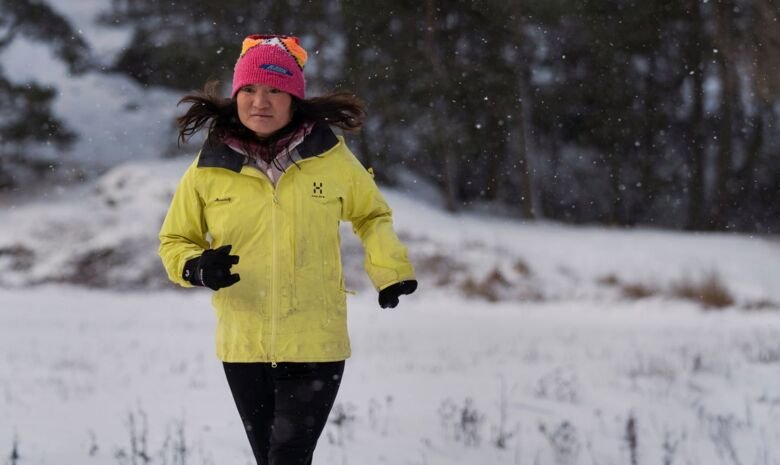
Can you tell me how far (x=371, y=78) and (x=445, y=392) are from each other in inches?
598

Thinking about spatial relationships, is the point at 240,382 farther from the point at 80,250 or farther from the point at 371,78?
the point at 371,78

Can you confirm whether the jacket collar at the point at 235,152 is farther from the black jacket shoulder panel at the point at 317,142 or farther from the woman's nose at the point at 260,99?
the woman's nose at the point at 260,99

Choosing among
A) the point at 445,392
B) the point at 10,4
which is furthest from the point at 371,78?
the point at 445,392

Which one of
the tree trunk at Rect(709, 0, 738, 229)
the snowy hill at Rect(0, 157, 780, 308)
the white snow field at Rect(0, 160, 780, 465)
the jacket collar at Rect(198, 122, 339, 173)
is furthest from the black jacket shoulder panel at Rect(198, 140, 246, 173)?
the tree trunk at Rect(709, 0, 738, 229)

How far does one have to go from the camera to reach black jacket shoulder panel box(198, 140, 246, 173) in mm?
2936

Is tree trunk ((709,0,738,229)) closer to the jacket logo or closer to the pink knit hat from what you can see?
the pink knit hat

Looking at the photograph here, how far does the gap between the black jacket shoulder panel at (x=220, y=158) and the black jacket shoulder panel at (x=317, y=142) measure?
200 mm

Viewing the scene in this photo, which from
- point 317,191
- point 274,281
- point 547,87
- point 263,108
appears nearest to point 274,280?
point 274,281

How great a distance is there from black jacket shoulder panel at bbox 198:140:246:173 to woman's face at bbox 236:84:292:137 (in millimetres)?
123

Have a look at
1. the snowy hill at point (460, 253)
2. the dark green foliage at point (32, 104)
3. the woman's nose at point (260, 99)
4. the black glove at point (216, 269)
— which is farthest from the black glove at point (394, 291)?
the dark green foliage at point (32, 104)

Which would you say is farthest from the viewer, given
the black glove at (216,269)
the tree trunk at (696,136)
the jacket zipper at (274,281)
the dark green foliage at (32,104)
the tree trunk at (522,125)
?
the tree trunk at (696,136)

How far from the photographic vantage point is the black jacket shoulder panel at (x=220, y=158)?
2936 millimetres

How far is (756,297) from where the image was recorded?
14422 millimetres

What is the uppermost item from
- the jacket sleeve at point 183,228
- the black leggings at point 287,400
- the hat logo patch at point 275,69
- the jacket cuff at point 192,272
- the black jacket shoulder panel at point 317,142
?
the hat logo patch at point 275,69
